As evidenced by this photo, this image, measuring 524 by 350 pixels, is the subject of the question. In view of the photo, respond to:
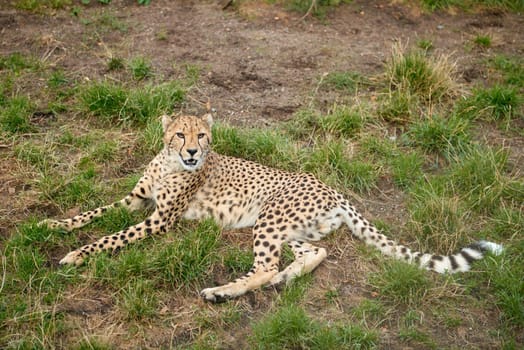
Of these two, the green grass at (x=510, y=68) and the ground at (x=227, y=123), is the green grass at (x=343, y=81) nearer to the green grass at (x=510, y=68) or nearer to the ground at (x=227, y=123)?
the ground at (x=227, y=123)

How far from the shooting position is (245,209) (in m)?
4.88

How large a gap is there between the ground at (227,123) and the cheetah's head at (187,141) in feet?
1.80

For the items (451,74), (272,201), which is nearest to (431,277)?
(272,201)

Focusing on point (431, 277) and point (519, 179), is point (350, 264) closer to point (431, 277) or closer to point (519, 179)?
point (431, 277)

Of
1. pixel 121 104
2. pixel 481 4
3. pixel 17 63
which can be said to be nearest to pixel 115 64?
pixel 121 104

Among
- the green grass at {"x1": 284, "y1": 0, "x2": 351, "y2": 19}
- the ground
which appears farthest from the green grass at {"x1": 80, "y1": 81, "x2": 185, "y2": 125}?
the green grass at {"x1": 284, "y1": 0, "x2": 351, "y2": 19}

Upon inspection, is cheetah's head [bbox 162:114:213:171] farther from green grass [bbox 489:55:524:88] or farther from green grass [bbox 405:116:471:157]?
green grass [bbox 489:55:524:88]

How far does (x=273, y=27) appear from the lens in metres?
7.38

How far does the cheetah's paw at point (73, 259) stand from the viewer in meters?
4.27

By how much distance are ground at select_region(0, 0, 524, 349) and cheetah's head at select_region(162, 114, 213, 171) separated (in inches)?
21.6

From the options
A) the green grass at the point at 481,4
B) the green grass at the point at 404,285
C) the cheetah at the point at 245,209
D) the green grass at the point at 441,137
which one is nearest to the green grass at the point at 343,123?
the green grass at the point at 441,137

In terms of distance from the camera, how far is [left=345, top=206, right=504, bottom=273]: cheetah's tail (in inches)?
171

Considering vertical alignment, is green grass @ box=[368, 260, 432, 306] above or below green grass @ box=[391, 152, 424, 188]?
below

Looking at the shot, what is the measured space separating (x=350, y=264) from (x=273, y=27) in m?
3.64
